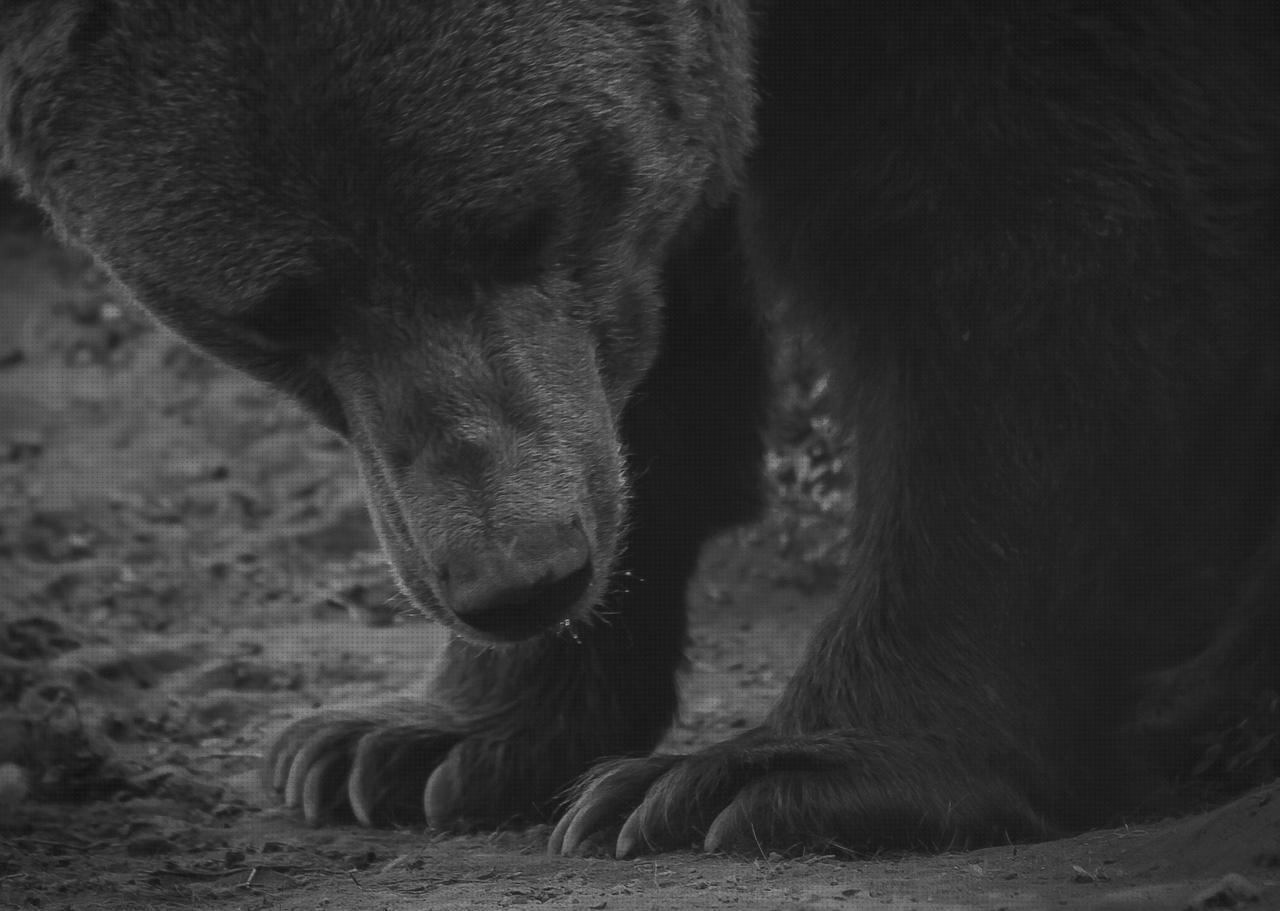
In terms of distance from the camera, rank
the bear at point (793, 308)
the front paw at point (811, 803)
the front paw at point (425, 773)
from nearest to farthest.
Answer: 1. the bear at point (793, 308)
2. the front paw at point (811, 803)
3. the front paw at point (425, 773)

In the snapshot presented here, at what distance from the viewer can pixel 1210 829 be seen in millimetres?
2674

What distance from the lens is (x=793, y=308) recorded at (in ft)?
11.7

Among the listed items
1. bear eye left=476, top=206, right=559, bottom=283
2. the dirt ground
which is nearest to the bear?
bear eye left=476, top=206, right=559, bottom=283

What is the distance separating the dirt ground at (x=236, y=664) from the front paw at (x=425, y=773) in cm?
8

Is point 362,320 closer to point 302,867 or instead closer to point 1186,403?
point 302,867

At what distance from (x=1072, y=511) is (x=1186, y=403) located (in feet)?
0.99

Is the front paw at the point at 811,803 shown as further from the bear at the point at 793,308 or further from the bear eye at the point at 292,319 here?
the bear eye at the point at 292,319

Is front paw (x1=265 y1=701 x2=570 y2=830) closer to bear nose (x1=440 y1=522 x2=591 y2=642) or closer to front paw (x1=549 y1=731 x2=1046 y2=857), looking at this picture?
front paw (x1=549 y1=731 x2=1046 y2=857)

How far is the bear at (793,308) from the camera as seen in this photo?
2.76 meters

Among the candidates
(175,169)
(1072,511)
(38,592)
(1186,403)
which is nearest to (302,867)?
(175,169)

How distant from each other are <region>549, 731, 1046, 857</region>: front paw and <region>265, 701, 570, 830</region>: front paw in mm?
555

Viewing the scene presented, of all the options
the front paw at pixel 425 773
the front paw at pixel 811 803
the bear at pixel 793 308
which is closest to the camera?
the bear at pixel 793 308

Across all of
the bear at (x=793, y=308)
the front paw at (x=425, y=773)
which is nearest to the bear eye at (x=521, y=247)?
the bear at (x=793, y=308)

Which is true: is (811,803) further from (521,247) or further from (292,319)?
(292,319)
